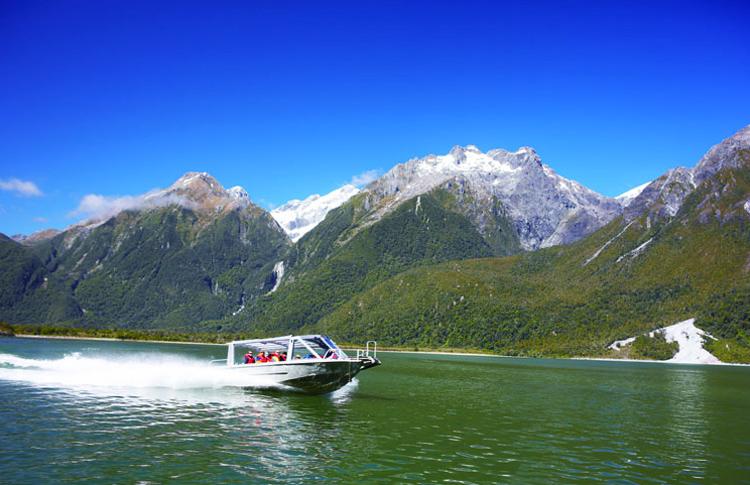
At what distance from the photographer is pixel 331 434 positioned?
41.8m

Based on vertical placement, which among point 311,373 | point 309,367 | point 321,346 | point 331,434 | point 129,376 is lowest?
point 331,434

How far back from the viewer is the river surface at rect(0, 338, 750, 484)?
31.5 metres

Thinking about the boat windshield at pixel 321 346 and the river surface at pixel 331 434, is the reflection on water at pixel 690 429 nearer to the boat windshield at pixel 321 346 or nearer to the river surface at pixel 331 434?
the river surface at pixel 331 434

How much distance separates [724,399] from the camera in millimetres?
84188

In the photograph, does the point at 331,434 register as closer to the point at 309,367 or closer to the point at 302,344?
the point at 309,367

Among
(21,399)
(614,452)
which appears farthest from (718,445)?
(21,399)

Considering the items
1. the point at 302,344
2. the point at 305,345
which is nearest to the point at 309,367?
the point at 305,345

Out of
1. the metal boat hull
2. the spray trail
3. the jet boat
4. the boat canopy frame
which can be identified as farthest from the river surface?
the boat canopy frame

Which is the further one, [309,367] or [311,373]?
[311,373]

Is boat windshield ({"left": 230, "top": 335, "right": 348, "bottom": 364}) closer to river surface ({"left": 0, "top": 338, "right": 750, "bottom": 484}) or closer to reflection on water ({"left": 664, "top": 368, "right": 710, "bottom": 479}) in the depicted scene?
river surface ({"left": 0, "top": 338, "right": 750, "bottom": 484})

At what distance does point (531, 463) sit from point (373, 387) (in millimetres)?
43814

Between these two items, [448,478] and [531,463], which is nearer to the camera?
[448,478]

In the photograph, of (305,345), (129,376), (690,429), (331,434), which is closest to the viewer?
(331,434)

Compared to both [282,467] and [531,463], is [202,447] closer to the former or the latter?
[282,467]
